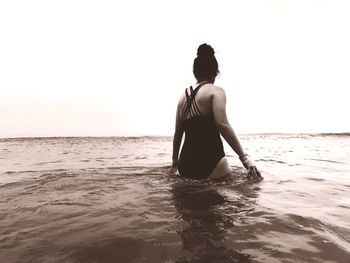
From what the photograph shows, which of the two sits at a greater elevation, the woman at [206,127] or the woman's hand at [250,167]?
the woman at [206,127]

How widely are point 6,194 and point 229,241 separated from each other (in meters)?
3.45

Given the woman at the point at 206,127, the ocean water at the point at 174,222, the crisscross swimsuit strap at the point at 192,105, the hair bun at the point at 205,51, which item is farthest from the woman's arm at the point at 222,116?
the ocean water at the point at 174,222

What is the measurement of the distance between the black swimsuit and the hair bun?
19.0 inches

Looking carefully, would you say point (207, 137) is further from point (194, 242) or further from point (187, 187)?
point (194, 242)

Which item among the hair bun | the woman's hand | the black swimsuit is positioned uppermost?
the hair bun

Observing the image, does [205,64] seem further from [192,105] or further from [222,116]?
[222,116]

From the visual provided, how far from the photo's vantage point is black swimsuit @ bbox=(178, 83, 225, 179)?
4633mm

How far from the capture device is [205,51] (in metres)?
4.84

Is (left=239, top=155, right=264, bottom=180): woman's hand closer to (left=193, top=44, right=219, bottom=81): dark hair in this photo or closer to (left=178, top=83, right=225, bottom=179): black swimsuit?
(left=178, top=83, right=225, bottom=179): black swimsuit

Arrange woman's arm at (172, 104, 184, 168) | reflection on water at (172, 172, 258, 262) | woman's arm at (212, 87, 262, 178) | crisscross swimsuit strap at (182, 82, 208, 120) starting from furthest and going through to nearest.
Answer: woman's arm at (172, 104, 184, 168) → crisscross swimsuit strap at (182, 82, 208, 120) → woman's arm at (212, 87, 262, 178) → reflection on water at (172, 172, 258, 262)

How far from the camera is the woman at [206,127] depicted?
461cm

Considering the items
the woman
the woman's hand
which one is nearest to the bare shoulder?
the woman

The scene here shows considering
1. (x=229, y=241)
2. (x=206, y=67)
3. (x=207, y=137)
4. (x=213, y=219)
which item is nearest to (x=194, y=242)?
(x=229, y=241)

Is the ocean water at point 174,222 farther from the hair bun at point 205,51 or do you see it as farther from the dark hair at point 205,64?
the hair bun at point 205,51
